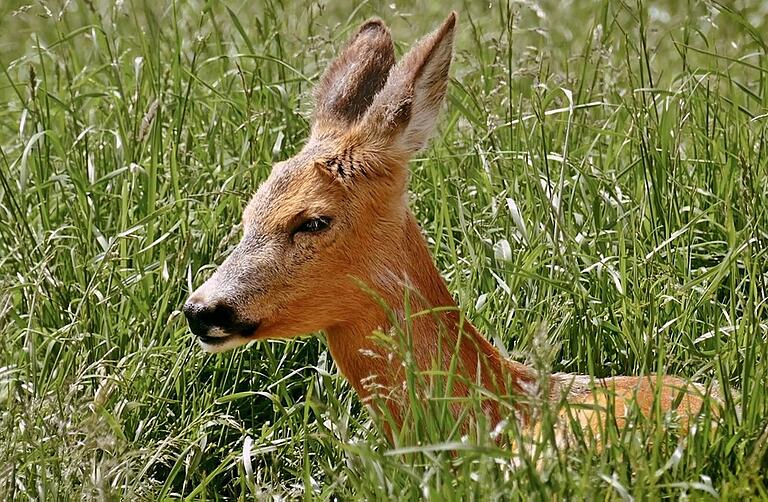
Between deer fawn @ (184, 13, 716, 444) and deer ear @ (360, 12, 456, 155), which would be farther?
deer ear @ (360, 12, 456, 155)

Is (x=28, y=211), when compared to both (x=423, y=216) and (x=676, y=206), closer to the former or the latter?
(x=423, y=216)

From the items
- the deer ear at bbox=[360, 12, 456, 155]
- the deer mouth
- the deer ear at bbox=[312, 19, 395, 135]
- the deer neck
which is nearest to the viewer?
the deer mouth

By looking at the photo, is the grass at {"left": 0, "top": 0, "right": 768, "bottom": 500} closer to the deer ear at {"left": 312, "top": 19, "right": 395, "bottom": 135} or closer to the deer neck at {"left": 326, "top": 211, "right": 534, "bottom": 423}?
the deer neck at {"left": 326, "top": 211, "right": 534, "bottom": 423}

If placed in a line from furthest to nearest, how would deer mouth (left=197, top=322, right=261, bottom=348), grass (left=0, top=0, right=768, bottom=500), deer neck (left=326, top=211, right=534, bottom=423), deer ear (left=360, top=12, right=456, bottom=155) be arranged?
deer ear (left=360, top=12, right=456, bottom=155) → deer neck (left=326, top=211, right=534, bottom=423) → deer mouth (left=197, top=322, right=261, bottom=348) → grass (left=0, top=0, right=768, bottom=500)

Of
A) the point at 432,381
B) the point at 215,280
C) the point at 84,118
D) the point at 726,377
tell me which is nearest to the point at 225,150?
the point at 84,118

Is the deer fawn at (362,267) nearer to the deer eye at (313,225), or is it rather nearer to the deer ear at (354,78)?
the deer eye at (313,225)

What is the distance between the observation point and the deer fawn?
12.4 ft

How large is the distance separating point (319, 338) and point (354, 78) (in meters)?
0.80

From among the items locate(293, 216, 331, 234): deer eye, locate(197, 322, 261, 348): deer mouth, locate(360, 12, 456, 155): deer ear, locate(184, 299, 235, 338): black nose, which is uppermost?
locate(360, 12, 456, 155): deer ear

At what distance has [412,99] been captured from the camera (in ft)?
13.2

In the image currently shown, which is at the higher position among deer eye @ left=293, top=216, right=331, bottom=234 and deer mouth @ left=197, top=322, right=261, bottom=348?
deer eye @ left=293, top=216, right=331, bottom=234

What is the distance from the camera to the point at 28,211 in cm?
502

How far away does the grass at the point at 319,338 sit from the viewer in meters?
3.57

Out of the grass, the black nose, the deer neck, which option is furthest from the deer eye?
the grass
